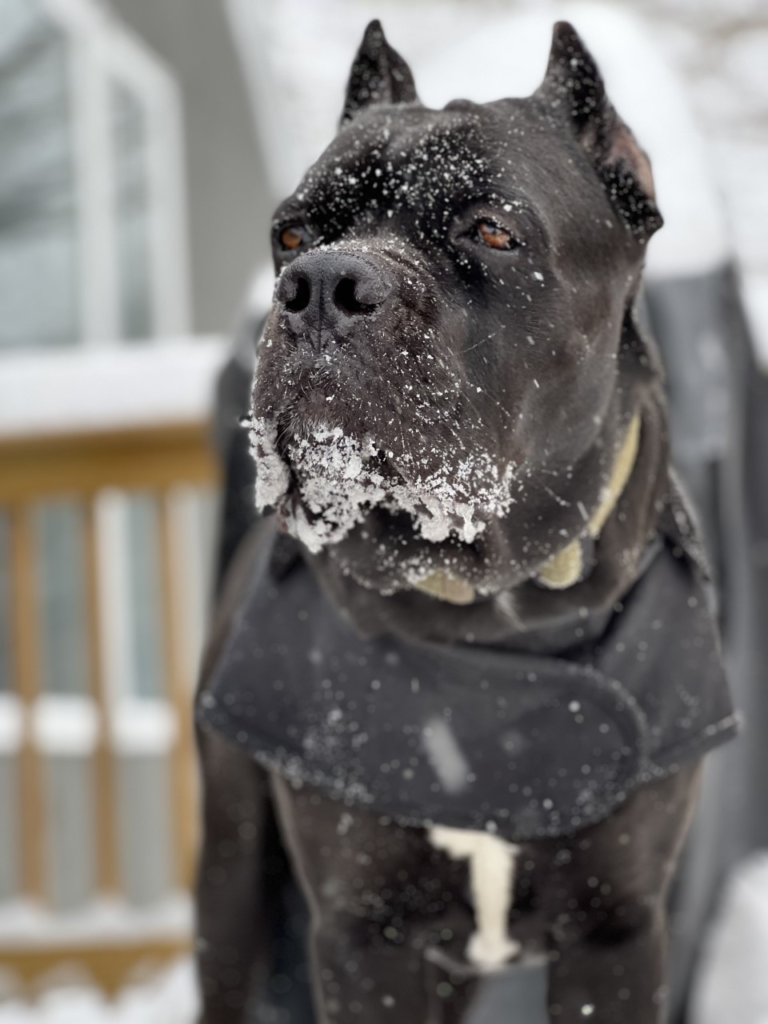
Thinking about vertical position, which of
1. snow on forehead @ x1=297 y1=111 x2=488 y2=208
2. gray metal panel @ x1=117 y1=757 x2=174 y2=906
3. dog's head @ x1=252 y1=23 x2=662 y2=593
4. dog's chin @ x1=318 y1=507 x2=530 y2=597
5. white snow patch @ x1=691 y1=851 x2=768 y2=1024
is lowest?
gray metal panel @ x1=117 y1=757 x2=174 y2=906

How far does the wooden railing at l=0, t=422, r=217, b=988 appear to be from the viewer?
10.1ft

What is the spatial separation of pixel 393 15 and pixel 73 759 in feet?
16.3

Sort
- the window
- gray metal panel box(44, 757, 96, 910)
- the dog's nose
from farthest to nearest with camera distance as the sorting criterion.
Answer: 1. the window
2. gray metal panel box(44, 757, 96, 910)
3. the dog's nose

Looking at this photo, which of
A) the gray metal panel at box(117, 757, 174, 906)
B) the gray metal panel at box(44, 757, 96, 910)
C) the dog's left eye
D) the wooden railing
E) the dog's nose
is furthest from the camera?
the gray metal panel at box(117, 757, 174, 906)

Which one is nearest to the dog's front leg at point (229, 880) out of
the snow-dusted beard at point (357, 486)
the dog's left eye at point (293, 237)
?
the snow-dusted beard at point (357, 486)

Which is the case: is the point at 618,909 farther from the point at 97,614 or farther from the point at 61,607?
the point at 61,607

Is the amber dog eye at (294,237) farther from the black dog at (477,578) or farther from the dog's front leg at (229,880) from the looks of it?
the dog's front leg at (229,880)

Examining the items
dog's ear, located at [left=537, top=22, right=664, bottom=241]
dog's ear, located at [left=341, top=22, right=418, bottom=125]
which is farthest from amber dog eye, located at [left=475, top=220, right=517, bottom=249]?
dog's ear, located at [left=341, top=22, right=418, bottom=125]

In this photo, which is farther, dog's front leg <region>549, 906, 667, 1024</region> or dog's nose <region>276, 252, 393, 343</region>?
dog's front leg <region>549, 906, 667, 1024</region>

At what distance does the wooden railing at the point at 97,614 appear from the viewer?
3.08 metres

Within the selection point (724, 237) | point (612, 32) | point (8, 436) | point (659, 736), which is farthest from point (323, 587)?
point (8, 436)

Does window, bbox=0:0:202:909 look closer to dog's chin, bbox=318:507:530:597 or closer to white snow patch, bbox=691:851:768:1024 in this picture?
white snow patch, bbox=691:851:768:1024

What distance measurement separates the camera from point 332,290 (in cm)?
109

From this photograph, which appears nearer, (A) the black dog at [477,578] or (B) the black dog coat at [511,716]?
(A) the black dog at [477,578]
